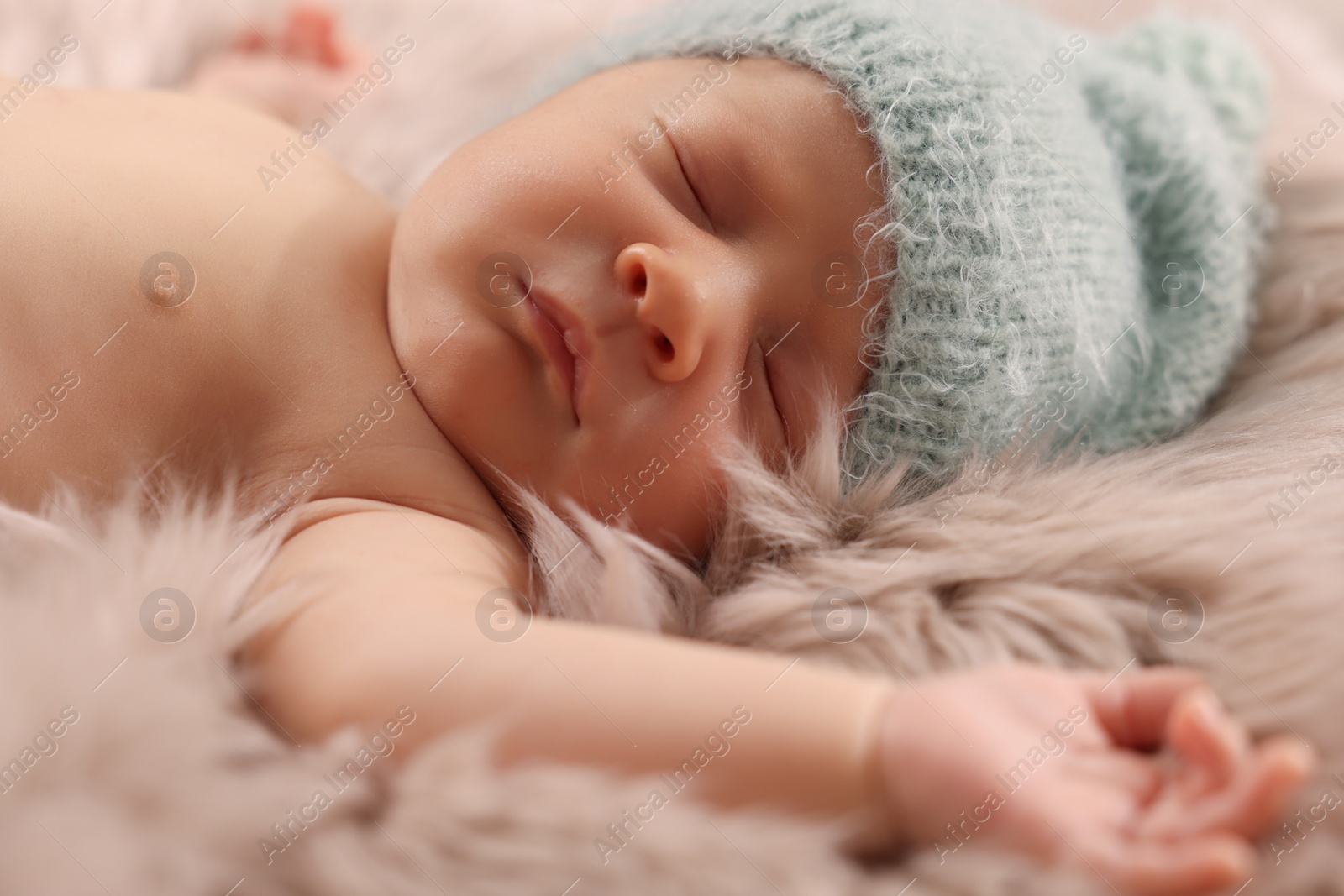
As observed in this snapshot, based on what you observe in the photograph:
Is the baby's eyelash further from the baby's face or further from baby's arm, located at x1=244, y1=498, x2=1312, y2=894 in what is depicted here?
baby's arm, located at x1=244, y1=498, x2=1312, y2=894

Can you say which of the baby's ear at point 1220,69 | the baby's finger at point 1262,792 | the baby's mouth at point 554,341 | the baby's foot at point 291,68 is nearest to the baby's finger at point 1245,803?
the baby's finger at point 1262,792

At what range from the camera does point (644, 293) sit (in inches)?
37.5

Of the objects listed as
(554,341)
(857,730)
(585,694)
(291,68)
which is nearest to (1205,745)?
(857,730)

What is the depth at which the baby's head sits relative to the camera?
990mm

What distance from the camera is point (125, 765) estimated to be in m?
0.62

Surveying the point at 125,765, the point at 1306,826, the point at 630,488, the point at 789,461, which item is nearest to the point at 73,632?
the point at 125,765

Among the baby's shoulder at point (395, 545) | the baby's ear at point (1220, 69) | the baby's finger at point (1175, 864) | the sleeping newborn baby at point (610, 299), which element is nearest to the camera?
the baby's finger at point (1175, 864)

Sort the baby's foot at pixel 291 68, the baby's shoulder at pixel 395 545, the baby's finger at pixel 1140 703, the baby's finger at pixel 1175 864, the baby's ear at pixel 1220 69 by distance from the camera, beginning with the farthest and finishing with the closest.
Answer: the baby's foot at pixel 291 68 → the baby's ear at pixel 1220 69 → the baby's shoulder at pixel 395 545 → the baby's finger at pixel 1140 703 → the baby's finger at pixel 1175 864

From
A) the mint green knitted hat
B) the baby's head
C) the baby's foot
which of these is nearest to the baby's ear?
the mint green knitted hat

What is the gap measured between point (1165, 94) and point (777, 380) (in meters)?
0.67

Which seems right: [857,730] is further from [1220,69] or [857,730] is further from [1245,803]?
[1220,69]

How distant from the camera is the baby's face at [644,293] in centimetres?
99

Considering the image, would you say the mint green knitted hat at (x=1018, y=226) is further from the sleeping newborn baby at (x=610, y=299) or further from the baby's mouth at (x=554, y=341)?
the baby's mouth at (x=554, y=341)

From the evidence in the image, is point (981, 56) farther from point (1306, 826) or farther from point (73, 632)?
point (73, 632)
